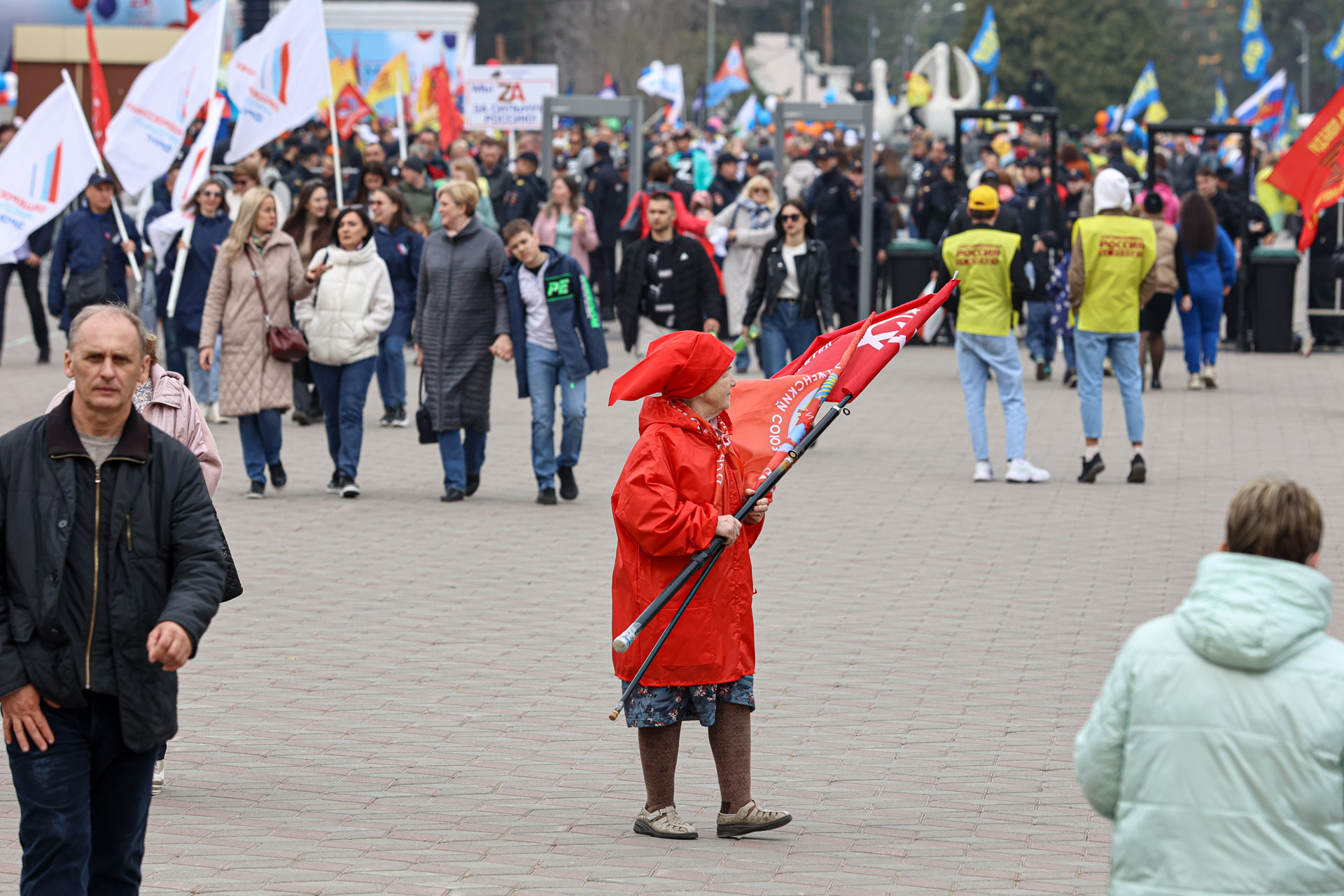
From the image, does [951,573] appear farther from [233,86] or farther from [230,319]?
[233,86]

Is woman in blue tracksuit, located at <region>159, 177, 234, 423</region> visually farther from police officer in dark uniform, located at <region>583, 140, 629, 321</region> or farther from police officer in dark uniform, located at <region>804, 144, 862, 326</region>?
police officer in dark uniform, located at <region>804, 144, 862, 326</region>

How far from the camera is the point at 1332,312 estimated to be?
2003cm

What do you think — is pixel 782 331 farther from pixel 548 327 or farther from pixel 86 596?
pixel 86 596

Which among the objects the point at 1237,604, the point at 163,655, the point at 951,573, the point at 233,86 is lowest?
the point at 951,573

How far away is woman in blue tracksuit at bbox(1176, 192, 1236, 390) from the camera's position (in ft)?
54.0

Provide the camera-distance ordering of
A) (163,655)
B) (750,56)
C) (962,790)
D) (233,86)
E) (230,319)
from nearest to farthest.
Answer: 1. (163,655)
2. (962,790)
3. (230,319)
4. (233,86)
5. (750,56)

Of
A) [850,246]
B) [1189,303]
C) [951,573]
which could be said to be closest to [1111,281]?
[951,573]

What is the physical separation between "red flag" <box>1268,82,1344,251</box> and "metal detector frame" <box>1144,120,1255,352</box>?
3.41 meters

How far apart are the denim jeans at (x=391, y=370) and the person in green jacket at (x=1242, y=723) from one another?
36.1 ft

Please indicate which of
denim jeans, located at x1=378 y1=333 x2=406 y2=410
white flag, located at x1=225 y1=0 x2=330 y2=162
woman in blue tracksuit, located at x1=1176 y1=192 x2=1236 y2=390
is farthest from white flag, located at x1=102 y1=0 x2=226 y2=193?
woman in blue tracksuit, located at x1=1176 y1=192 x2=1236 y2=390

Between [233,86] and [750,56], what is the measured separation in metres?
82.1

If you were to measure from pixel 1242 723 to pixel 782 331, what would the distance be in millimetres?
10905

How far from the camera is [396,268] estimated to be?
13.8 metres

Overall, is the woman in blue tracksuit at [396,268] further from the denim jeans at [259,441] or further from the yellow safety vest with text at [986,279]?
the yellow safety vest with text at [986,279]
